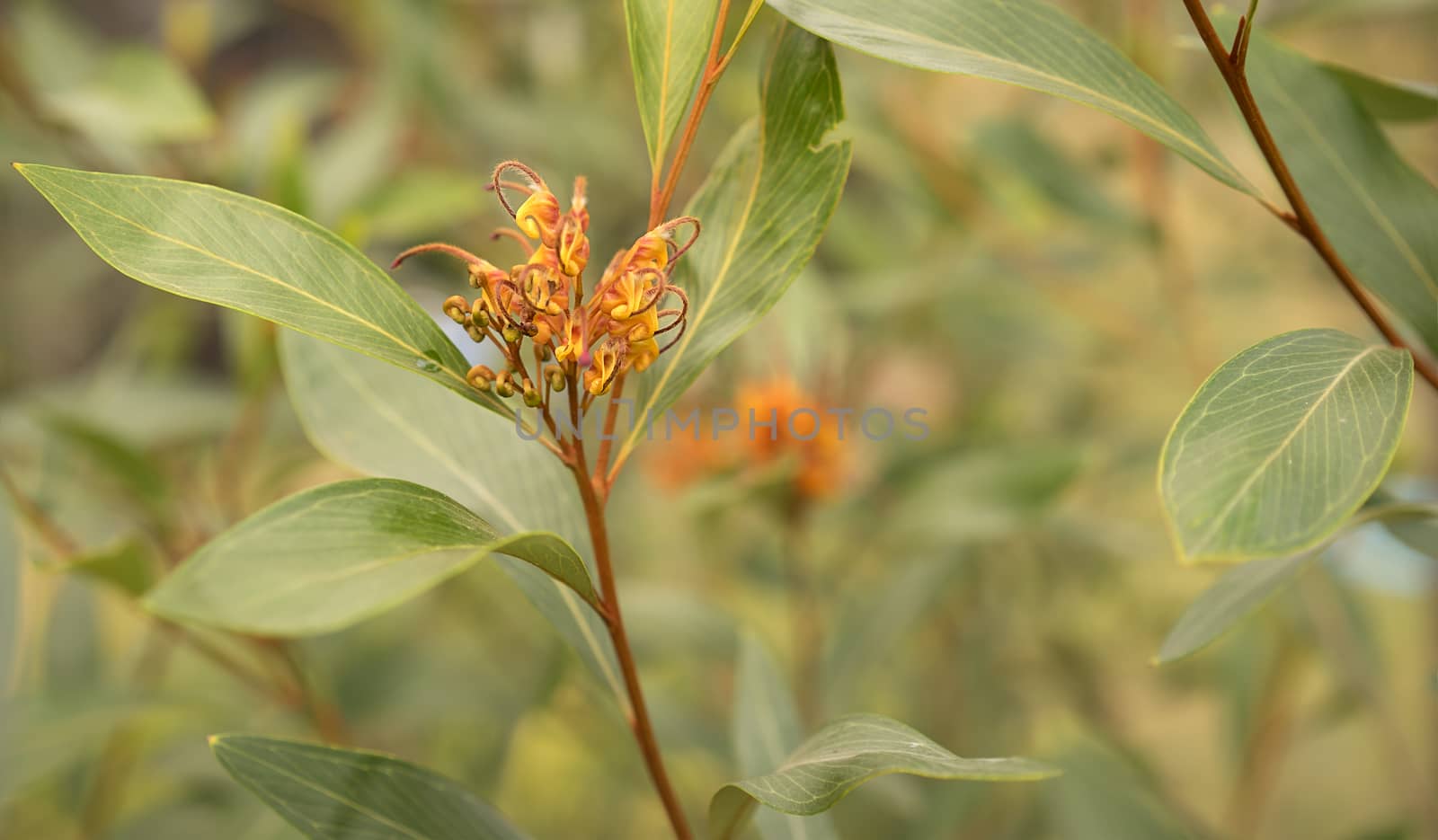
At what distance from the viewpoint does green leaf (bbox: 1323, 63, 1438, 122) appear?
40 centimetres

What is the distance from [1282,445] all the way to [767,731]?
281mm

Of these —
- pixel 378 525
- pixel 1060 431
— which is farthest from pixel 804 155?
pixel 1060 431

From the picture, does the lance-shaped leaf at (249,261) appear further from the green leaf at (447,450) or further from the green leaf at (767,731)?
the green leaf at (767,731)

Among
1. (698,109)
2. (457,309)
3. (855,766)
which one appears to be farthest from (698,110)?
(855,766)

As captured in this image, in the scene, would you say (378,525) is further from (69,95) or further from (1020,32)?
(69,95)

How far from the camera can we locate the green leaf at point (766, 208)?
33 cm

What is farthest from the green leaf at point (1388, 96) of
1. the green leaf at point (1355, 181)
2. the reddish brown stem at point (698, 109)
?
the reddish brown stem at point (698, 109)

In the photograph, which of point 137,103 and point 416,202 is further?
point 416,202

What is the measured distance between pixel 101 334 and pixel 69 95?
83 cm

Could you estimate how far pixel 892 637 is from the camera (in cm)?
76

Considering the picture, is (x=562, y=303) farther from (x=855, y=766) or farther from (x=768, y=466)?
(x=768, y=466)

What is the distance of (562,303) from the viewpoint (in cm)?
31

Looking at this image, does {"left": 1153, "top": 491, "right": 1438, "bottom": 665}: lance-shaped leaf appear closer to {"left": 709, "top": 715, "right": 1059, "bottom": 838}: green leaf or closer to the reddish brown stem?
{"left": 709, "top": 715, "right": 1059, "bottom": 838}: green leaf

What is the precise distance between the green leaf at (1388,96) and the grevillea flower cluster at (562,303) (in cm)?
30
